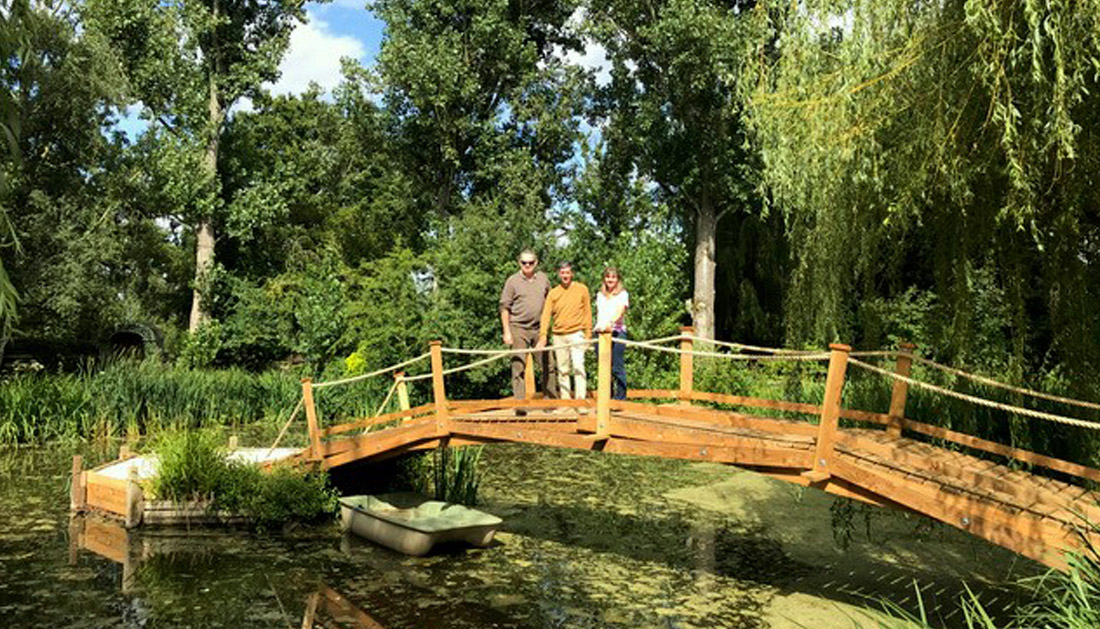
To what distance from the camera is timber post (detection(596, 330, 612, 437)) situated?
26.2 feet

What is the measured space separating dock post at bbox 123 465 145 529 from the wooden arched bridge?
1950 mm

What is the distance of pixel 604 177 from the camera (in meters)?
25.3

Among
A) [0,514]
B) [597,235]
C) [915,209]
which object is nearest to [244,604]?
[0,514]

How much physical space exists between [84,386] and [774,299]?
51.4 feet

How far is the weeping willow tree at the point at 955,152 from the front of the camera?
6102 millimetres

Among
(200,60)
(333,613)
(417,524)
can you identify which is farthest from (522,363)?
(200,60)

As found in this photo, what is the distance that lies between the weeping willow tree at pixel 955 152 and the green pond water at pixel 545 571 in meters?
2.27

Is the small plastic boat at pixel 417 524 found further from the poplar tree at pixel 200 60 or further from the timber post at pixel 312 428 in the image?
the poplar tree at pixel 200 60

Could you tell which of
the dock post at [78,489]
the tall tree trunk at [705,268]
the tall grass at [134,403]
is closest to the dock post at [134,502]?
the dock post at [78,489]

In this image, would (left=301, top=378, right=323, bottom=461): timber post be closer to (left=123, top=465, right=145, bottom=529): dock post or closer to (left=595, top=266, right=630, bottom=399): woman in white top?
(left=123, top=465, right=145, bottom=529): dock post

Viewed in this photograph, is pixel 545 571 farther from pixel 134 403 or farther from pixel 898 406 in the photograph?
pixel 134 403

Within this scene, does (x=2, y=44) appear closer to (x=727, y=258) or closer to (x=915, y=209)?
(x=915, y=209)

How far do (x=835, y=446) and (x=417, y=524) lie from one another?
4.20m

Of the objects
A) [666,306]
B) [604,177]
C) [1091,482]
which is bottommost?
[1091,482]
